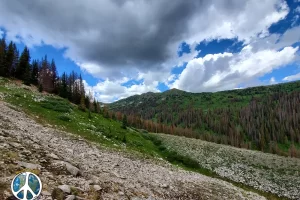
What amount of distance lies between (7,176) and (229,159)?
56.2 m

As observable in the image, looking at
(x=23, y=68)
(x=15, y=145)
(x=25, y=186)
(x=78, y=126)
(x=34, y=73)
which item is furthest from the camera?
(x=34, y=73)

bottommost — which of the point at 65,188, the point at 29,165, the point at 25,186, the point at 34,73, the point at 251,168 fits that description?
the point at 251,168

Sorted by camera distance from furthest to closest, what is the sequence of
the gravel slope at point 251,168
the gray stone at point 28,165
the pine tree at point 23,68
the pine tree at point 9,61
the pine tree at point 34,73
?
the pine tree at point 34,73
the pine tree at point 23,68
the pine tree at point 9,61
the gravel slope at point 251,168
the gray stone at point 28,165

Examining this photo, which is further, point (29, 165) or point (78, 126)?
point (78, 126)

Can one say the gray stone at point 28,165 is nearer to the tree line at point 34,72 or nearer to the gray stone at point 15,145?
the gray stone at point 15,145

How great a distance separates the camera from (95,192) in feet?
35.8

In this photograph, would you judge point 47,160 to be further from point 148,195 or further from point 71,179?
point 148,195

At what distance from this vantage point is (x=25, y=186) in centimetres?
552

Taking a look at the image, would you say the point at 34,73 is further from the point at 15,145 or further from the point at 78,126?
the point at 15,145

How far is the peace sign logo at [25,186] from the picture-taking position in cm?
543

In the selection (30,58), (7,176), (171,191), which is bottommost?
(171,191)

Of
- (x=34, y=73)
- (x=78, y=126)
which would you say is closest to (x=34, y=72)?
(x=34, y=73)

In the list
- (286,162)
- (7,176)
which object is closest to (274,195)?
(286,162)

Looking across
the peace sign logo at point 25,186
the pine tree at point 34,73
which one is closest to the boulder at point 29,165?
the peace sign logo at point 25,186
